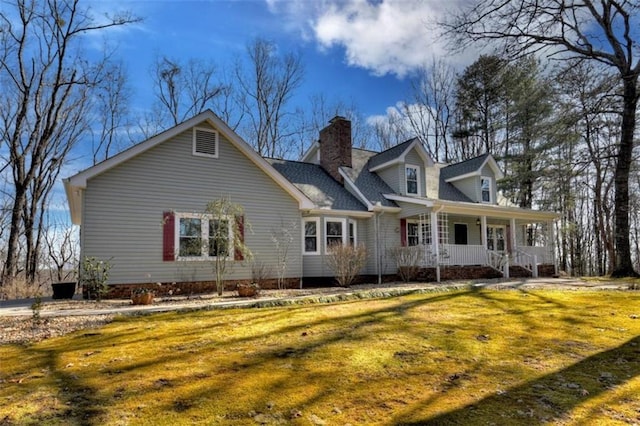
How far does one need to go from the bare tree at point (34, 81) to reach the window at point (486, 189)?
19258mm

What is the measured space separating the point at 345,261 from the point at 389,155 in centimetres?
731

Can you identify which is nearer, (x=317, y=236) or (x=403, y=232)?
(x=317, y=236)

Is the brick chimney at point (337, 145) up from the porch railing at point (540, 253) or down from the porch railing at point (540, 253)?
up

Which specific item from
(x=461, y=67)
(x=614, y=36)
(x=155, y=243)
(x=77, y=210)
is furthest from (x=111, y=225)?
(x=461, y=67)

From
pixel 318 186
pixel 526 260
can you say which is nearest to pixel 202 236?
pixel 318 186

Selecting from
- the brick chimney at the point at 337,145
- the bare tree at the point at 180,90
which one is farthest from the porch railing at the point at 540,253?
the bare tree at the point at 180,90

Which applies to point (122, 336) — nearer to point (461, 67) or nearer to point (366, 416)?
point (366, 416)

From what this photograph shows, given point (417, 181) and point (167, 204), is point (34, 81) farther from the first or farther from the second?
point (417, 181)

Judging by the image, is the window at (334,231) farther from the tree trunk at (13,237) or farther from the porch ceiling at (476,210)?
the tree trunk at (13,237)

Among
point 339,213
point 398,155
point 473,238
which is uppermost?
point 398,155

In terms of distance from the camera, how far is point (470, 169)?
2138cm

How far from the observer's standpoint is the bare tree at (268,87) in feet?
96.2

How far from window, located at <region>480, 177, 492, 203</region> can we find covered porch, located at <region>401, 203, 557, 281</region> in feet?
4.04

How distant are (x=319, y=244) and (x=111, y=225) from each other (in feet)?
24.8
